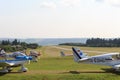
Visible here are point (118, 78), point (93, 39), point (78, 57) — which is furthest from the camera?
point (93, 39)

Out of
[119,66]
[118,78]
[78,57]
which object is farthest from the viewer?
[78,57]

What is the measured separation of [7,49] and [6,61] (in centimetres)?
5641

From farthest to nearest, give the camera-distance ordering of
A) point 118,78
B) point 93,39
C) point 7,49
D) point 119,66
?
point 93,39 < point 7,49 < point 119,66 < point 118,78

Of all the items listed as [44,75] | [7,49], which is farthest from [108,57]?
[7,49]

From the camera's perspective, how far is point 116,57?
110 feet

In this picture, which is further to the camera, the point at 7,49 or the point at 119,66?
the point at 7,49

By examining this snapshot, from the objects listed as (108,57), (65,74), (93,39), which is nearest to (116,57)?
(108,57)

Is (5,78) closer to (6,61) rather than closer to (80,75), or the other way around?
(6,61)

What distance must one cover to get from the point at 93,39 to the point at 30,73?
15731 cm

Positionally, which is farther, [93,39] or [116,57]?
[93,39]

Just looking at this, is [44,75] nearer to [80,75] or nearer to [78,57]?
[80,75]

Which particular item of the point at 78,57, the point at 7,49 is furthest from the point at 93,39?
the point at 78,57

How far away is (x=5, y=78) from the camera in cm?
2956

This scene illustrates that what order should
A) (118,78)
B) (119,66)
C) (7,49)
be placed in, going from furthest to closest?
(7,49) → (119,66) → (118,78)
